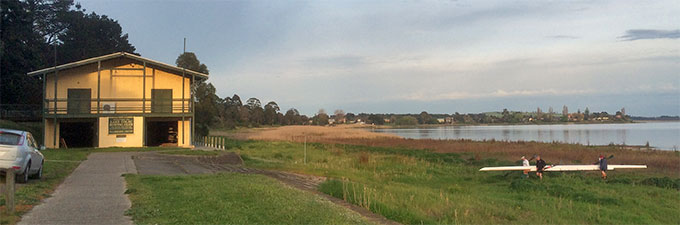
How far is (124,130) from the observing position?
3400 cm

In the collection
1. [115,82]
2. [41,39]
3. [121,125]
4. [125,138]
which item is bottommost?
[125,138]

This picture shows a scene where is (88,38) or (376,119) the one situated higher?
(88,38)

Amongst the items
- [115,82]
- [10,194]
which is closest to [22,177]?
[10,194]

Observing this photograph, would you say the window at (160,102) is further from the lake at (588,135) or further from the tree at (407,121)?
the tree at (407,121)

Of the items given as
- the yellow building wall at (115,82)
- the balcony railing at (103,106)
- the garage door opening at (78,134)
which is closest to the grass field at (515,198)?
the balcony railing at (103,106)

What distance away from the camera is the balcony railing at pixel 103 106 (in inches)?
1325

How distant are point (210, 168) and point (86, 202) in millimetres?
11299

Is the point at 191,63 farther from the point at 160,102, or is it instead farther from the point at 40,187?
the point at 40,187

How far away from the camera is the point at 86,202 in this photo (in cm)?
1124

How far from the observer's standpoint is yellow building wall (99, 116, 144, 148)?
3350cm

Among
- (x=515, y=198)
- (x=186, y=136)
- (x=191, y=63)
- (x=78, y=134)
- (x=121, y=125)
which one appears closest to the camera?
(x=515, y=198)

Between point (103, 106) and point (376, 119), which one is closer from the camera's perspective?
point (103, 106)

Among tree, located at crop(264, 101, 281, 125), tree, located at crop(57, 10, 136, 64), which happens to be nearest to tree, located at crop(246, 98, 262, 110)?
tree, located at crop(264, 101, 281, 125)

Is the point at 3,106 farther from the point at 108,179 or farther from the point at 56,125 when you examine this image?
the point at 108,179
